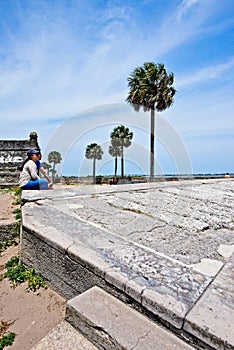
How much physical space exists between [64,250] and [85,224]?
625mm

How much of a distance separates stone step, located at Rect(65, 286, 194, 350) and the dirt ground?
0.33 meters

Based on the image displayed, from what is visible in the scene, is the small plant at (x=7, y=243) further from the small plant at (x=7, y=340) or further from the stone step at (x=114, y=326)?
the stone step at (x=114, y=326)

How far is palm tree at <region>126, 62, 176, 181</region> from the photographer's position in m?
18.9

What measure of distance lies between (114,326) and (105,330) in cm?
5

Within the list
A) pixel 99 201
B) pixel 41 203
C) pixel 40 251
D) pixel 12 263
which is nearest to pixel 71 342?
pixel 40 251

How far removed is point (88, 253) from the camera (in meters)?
1.80

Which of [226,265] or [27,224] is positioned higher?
[27,224]

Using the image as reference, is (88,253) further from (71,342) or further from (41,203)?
(41,203)

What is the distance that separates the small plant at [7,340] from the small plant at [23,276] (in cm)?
43

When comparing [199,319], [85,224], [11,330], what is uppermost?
[85,224]

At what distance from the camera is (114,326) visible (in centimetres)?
130

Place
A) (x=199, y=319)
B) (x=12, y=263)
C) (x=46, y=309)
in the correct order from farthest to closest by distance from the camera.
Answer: (x=12, y=263) < (x=46, y=309) < (x=199, y=319)

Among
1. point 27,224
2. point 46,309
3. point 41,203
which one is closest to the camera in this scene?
point 46,309

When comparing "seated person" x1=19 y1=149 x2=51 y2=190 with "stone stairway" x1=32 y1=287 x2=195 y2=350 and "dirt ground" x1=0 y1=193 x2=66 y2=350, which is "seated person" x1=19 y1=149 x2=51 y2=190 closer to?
"dirt ground" x1=0 y1=193 x2=66 y2=350
